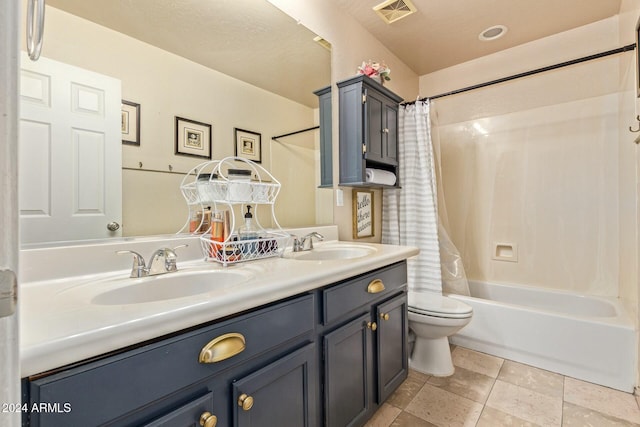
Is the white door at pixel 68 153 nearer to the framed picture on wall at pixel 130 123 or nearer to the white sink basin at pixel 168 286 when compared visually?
the framed picture on wall at pixel 130 123

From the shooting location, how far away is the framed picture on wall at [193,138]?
1.25 meters

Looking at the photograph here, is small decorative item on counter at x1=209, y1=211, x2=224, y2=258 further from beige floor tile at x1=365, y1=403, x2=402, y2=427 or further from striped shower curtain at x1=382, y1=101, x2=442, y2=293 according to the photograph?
striped shower curtain at x1=382, y1=101, x2=442, y2=293

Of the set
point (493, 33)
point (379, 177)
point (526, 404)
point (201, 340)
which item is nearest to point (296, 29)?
point (379, 177)

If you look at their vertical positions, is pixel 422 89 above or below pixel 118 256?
above

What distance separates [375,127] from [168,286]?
1564 millimetres

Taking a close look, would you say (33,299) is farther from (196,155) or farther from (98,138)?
(196,155)

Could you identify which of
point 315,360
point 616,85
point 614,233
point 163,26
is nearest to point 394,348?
point 315,360

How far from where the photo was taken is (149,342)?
62 centimetres

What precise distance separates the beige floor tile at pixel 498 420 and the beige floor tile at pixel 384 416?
15.1 inches

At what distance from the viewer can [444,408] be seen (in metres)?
1.53

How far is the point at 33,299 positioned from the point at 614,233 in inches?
125

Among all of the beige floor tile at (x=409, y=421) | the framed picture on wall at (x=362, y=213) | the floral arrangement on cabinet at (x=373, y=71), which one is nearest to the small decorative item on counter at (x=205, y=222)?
the framed picture on wall at (x=362, y=213)

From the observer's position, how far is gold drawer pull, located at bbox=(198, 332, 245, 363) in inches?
27.3

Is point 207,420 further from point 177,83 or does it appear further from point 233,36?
point 233,36
